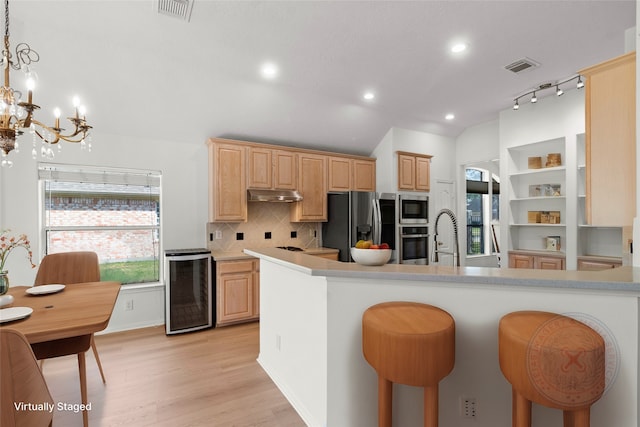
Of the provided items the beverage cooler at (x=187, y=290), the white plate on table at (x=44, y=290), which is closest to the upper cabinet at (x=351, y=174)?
the beverage cooler at (x=187, y=290)

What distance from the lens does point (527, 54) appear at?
10.00ft

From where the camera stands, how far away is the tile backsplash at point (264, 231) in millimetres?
4203

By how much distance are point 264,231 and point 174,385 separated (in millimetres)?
2401

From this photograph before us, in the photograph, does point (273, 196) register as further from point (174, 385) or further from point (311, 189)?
point (174, 385)

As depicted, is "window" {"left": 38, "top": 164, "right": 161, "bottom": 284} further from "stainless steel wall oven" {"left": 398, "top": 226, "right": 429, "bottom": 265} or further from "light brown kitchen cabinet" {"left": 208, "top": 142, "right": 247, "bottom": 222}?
"stainless steel wall oven" {"left": 398, "top": 226, "right": 429, "bottom": 265}

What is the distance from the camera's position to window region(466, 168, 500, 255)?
548cm

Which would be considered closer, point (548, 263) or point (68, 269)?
point (68, 269)

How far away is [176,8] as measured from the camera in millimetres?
2268

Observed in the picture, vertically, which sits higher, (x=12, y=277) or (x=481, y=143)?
(x=481, y=143)

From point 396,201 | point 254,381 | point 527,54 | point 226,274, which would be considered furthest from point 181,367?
point 527,54

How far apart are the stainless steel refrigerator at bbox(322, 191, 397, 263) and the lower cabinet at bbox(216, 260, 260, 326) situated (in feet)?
4.29

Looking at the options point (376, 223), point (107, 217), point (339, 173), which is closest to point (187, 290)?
point (107, 217)

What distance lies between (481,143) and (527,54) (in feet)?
7.29

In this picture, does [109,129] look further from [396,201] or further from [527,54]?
[527,54]
